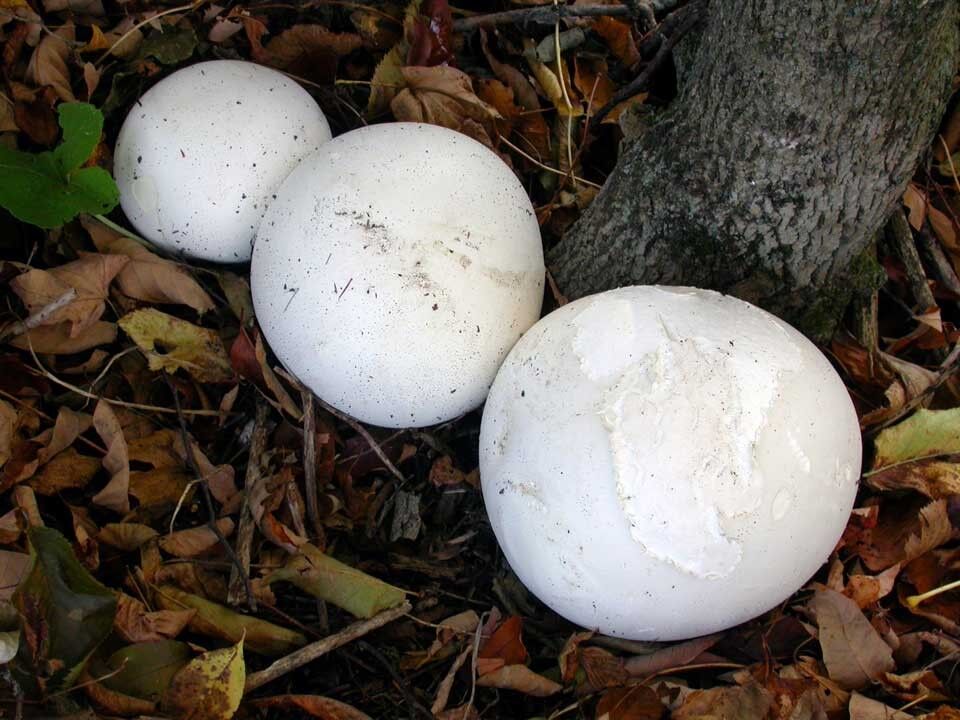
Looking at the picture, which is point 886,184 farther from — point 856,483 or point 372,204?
point 372,204

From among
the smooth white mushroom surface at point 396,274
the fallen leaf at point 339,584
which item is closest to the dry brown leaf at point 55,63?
the smooth white mushroom surface at point 396,274

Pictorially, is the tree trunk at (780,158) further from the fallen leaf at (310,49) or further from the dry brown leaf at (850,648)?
the fallen leaf at (310,49)

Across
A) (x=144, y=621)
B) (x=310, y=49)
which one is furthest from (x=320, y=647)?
(x=310, y=49)

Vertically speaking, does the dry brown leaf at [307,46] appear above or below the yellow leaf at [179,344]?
above

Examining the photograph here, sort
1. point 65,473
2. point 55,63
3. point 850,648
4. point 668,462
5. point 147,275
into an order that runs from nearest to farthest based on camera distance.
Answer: point 668,462, point 850,648, point 65,473, point 147,275, point 55,63

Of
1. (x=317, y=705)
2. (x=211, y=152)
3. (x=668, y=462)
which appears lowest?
(x=317, y=705)

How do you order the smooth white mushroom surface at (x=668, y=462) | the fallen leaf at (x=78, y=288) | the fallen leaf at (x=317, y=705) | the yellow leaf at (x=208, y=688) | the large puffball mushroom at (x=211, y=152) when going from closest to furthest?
the smooth white mushroom surface at (x=668, y=462), the yellow leaf at (x=208, y=688), the fallen leaf at (x=317, y=705), the large puffball mushroom at (x=211, y=152), the fallen leaf at (x=78, y=288)

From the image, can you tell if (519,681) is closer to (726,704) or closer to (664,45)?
(726,704)
